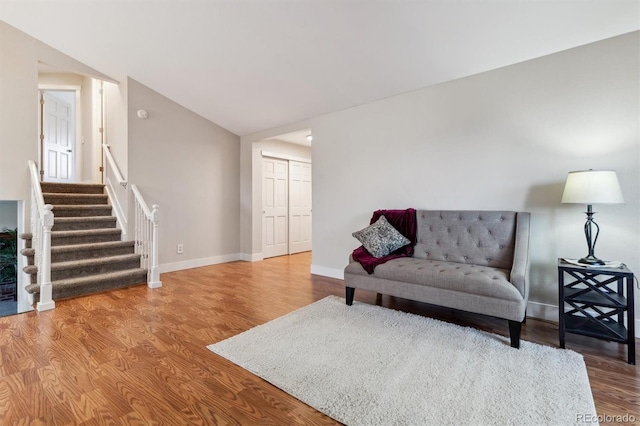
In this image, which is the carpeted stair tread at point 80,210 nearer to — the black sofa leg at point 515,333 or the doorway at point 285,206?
the doorway at point 285,206

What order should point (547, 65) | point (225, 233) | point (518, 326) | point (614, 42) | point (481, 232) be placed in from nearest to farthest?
point (518, 326), point (614, 42), point (547, 65), point (481, 232), point (225, 233)

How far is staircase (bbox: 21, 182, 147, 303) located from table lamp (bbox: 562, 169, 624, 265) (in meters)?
4.70

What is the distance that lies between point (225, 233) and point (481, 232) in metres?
4.21

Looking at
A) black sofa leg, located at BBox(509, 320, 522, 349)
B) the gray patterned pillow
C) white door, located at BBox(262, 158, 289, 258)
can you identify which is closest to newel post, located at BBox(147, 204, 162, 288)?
white door, located at BBox(262, 158, 289, 258)

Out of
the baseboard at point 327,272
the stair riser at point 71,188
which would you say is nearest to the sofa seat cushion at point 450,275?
the baseboard at point 327,272

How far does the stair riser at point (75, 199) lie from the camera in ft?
13.7

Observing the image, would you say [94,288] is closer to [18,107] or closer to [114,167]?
[114,167]

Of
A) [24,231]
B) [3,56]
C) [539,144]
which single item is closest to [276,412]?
[539,144]

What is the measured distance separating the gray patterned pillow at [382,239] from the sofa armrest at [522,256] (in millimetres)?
1000

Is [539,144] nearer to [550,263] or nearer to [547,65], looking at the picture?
[547,65]

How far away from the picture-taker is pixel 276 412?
4.94 feet

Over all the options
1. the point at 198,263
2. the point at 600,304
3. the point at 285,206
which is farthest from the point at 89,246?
the point at 600,304

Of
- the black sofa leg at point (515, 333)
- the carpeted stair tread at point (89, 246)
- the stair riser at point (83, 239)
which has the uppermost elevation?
the stair riser at point (83, 239)

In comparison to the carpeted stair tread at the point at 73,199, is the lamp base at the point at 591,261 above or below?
below
